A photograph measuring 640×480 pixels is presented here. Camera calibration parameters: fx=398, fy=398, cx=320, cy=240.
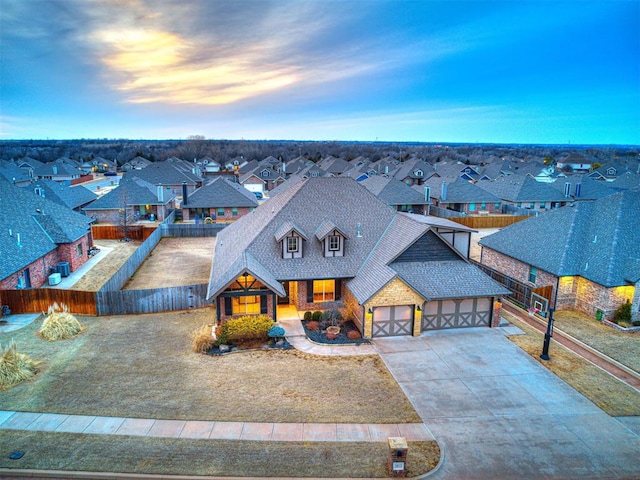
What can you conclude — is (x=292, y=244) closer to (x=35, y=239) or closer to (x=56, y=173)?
(x=35, y=239)

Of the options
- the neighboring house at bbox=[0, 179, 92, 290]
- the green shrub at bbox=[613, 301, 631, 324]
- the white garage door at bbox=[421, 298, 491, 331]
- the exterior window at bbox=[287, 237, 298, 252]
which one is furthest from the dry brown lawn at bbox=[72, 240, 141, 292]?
the green shrub at bbox=[613, 301, 631, 324]

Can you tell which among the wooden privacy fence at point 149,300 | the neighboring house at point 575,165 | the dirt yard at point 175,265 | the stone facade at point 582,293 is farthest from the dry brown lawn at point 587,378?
the neighboring house at point 575,165

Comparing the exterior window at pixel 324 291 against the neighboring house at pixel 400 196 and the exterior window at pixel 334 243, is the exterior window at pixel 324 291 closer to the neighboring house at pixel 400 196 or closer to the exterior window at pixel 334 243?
the exterior window at pixel 334 243

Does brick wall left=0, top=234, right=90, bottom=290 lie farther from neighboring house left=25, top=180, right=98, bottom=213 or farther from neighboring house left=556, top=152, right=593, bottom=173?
neighboring house left=556, top=152, right=593, bottom=173

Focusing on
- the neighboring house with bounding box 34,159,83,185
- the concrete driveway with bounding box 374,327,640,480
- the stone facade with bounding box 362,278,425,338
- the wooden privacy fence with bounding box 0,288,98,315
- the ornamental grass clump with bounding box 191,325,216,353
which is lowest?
the concrete driveway with bounding box 374,327,640,480

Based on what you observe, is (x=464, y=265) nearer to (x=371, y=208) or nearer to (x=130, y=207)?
(x=371, y=208)

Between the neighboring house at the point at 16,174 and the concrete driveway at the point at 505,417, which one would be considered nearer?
the concrete driveway at the point at 505,417
